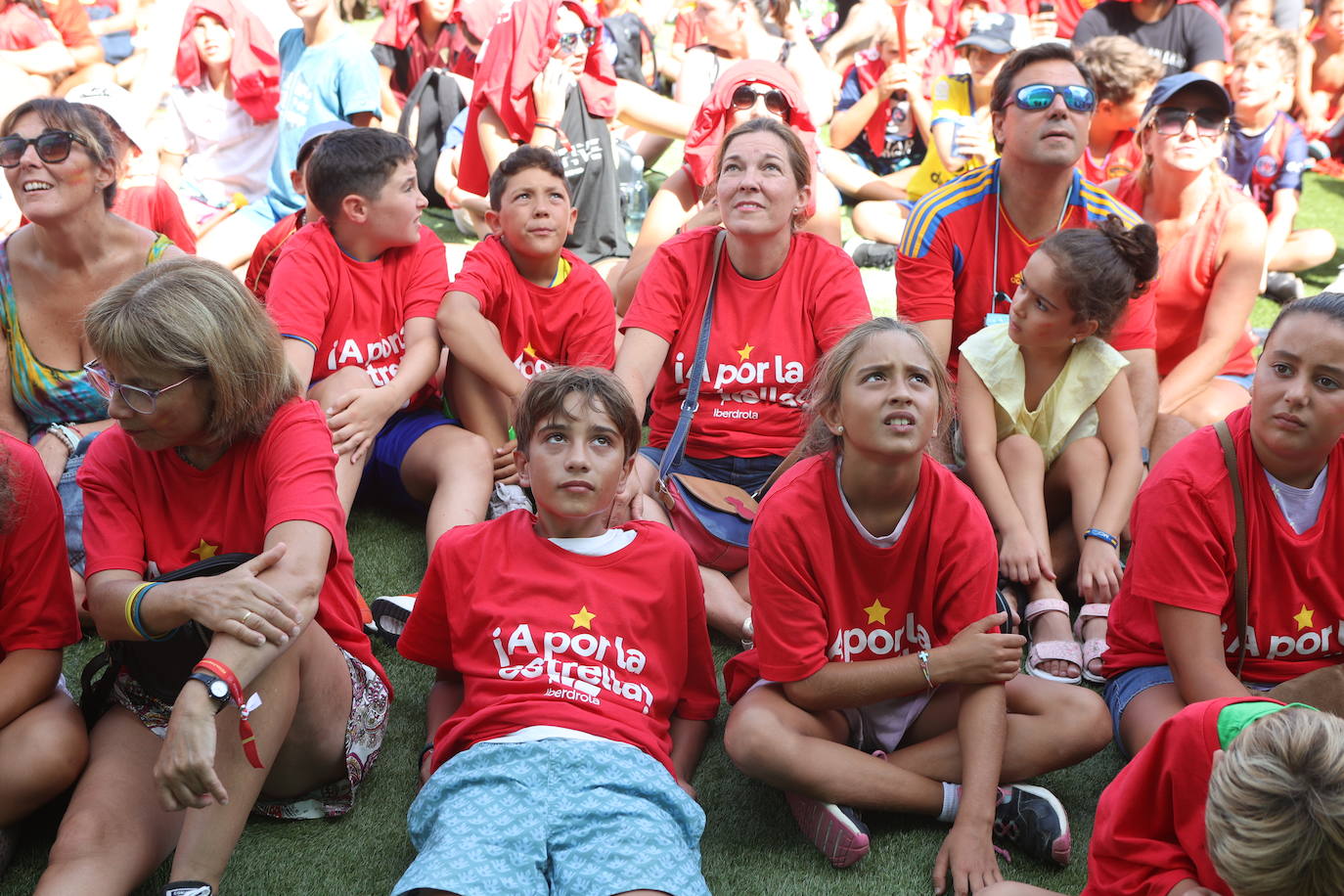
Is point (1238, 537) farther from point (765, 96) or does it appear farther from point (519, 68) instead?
point (519, 68)

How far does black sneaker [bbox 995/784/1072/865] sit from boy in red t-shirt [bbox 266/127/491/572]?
1.61m

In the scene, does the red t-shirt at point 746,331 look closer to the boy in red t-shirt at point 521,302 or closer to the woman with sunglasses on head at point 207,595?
the boy in red t-shirt at point 521,302

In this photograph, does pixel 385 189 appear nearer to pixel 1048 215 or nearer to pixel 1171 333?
pixel 1048 215

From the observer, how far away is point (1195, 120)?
394 cm

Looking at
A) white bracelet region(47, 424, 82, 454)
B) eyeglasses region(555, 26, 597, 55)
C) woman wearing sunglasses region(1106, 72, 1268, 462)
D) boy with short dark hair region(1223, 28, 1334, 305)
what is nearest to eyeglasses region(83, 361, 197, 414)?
white bracelet region(47, 424, 82, 454)

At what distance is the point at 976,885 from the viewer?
7.21ft

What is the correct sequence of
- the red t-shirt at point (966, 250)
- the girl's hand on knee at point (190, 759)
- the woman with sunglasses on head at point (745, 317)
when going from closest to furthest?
the girl's hand on knee at point (190, 759), the woman with sunglasses on head at point (745, 317), the red t-shirt at point (966, 250)

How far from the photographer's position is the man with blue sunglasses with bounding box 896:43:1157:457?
3.54 metres

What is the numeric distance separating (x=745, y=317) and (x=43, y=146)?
75.3 inches

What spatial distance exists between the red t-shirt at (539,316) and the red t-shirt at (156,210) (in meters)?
1.05

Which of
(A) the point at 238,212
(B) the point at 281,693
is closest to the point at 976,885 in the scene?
(B) the point at 281,693

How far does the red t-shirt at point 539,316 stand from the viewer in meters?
3.67

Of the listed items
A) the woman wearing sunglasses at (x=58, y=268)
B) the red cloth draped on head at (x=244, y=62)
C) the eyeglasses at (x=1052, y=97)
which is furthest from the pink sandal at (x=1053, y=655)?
the red cloth draped on head at (x=244, y=62)

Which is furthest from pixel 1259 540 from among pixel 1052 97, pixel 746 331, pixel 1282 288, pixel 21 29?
pixel 21 29
